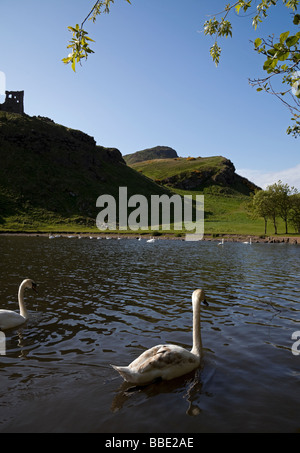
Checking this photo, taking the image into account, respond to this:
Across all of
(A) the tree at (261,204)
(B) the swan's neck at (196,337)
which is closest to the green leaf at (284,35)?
(B) the swan's neck at (196,337)

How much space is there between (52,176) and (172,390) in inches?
4753

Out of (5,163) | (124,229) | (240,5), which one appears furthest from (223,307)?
(5,163)

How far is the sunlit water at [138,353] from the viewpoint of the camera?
6262 mm

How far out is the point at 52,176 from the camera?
120062 millimetres

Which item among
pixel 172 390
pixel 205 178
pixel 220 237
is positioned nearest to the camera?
pixel 172 390

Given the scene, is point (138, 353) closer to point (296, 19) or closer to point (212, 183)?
point (296, 19)

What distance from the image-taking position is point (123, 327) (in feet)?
39.1

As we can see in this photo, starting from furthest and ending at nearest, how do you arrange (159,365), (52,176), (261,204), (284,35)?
(52,176) → (261,204) → (159,365) → (284,35)

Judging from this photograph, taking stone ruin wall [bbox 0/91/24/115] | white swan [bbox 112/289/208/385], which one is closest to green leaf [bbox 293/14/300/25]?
white swan [bbox 112/289/208/385]

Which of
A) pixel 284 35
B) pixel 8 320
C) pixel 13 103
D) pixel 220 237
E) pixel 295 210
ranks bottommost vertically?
pixel 8 320

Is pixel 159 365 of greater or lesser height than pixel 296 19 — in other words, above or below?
Answer: below

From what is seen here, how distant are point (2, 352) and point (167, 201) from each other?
135 meters

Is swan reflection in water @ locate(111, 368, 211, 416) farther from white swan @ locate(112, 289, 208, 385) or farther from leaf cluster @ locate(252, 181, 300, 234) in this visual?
leaf cluster @ locate(252, 181, 300, 234)

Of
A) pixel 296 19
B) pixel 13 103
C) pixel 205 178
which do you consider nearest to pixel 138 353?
pixel 296 19
